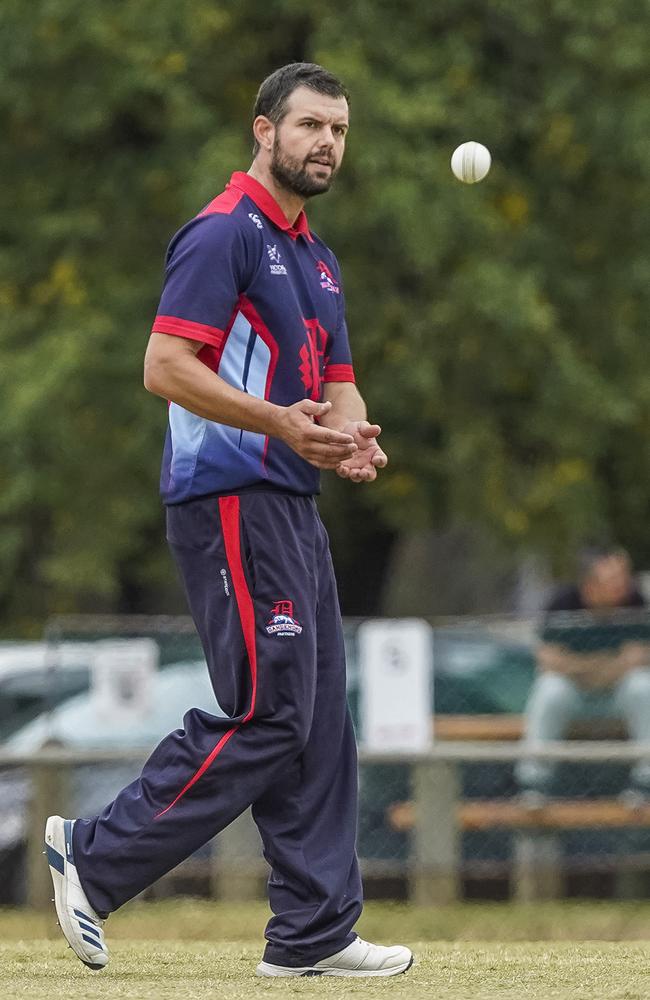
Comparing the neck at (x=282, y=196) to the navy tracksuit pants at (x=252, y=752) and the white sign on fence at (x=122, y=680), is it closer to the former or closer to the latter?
the navy tracksuit pants at (x=252, y=752)

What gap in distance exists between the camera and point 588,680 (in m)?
9.89

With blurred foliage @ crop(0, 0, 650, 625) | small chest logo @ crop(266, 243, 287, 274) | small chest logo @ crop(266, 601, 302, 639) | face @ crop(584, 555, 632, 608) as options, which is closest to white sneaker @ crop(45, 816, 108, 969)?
small chest logo @ crop(266, 601, 302, 639)

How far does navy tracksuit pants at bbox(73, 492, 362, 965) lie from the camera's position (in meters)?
4.65

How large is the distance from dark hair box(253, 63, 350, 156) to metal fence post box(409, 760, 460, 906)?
210 inches

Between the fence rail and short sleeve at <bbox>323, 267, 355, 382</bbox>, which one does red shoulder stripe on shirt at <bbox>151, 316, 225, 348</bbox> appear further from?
the fence rail

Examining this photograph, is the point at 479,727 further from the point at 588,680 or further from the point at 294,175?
the point at 294,175

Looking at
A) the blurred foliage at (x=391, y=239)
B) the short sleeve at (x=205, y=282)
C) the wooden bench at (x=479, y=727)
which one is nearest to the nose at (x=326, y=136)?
the short sleeve at (x=205, y=282)

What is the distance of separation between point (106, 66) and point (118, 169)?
3.00 ft

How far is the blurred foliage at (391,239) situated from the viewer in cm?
1305

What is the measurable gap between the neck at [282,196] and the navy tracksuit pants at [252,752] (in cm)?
75

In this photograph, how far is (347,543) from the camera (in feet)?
52.6

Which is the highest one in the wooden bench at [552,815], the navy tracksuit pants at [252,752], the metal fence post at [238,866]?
the navy tracksuit pants at [252,752]

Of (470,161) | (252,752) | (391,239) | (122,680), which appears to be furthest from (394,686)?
(252,752)

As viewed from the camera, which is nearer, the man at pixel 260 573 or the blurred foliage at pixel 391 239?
the man at pixel 260 573
